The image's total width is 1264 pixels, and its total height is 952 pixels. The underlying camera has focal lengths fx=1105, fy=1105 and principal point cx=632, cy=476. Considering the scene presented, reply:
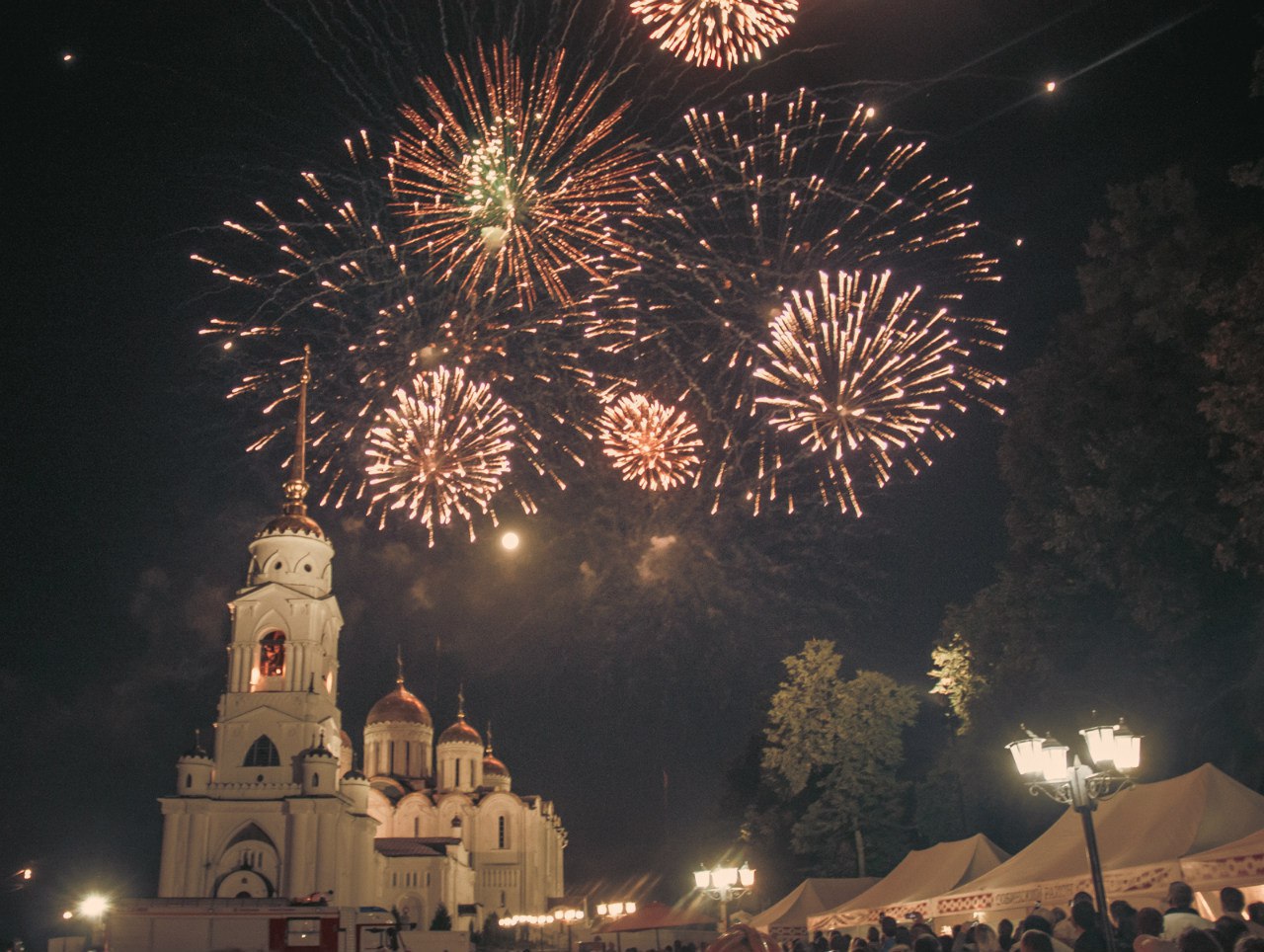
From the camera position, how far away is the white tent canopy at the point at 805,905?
25750mm

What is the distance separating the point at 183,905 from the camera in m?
40.0

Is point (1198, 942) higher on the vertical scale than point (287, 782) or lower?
lower

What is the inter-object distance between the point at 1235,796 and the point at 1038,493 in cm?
1318

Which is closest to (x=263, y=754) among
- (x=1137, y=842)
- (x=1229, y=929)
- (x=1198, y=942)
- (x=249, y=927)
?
(x=249, y=927)

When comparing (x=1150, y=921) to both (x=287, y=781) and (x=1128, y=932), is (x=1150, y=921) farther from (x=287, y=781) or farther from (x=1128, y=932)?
(x=287, y=781)

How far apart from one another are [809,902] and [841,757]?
12053 millimetres

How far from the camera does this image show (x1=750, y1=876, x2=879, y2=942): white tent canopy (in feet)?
84.5

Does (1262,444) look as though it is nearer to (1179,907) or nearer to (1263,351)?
(1263,351)

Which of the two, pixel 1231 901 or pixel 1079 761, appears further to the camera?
pixel 1079 761

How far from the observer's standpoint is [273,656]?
48.8 metres

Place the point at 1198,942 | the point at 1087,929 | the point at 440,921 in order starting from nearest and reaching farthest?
1. the point at 1198,942
2. the point at 1087,929
3. the point at 440,921

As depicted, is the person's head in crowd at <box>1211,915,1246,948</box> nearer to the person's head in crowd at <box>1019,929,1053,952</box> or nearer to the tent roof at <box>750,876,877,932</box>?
the person's head in crowd at <box>1019,929,1053,952</box>

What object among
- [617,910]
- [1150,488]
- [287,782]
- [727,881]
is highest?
[1150,488]

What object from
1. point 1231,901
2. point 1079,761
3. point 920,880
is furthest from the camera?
point 920,880
